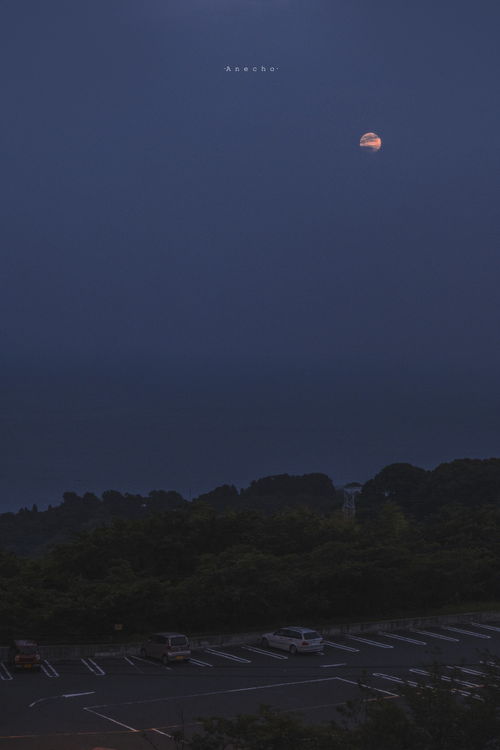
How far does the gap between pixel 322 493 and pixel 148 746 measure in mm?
84971

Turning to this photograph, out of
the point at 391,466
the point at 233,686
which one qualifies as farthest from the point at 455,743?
the point at 391,466

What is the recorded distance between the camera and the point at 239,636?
86.0 feet

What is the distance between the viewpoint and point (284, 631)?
25125 millimetres

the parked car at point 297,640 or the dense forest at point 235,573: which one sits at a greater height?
the dense forest at point 235,573

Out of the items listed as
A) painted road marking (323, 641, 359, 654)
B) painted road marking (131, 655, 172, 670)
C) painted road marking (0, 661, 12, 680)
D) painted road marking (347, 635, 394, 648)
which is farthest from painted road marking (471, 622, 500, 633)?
painted road marking (0, 661, 12, 680)

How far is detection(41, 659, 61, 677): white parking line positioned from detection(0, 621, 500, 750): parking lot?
0.03m

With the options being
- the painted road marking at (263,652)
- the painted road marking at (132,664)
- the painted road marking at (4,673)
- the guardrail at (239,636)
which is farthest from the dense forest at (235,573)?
the painted road marking at (4,673)

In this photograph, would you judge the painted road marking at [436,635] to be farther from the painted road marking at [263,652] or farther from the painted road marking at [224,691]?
the painted road marking at [224,691]

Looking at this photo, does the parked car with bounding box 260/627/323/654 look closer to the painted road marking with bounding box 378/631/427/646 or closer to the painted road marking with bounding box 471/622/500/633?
the painted road marking with bounding box 378/631/427/646

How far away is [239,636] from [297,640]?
252 cm

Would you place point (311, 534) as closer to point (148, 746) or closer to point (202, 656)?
point (202, 656)

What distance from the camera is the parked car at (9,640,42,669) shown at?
2175cm

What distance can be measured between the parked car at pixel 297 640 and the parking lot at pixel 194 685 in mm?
296

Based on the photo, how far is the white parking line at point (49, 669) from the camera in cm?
2180
